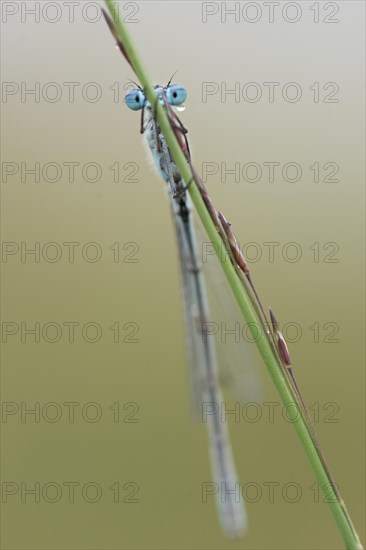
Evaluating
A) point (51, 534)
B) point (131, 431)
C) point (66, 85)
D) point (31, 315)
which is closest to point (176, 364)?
point (131, 431)

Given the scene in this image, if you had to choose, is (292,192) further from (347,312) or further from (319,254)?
(347,312)

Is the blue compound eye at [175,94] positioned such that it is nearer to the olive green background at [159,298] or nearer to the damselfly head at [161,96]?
the damselfly head at [161,96]

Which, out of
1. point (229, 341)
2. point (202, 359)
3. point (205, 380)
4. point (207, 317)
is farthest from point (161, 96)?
point (205, 380)

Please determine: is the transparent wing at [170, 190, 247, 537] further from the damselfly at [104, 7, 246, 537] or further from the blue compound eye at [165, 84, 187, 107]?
the blue compound eye at [165, 84, 187, 107]

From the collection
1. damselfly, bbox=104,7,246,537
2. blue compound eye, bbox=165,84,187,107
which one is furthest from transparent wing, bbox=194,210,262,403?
blue compound eye, bbox=165,84,187,107

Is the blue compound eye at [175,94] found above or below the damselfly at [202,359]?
above

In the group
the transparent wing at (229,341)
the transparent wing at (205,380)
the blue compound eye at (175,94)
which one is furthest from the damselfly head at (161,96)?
the transparent wing at (229,341)
